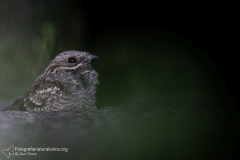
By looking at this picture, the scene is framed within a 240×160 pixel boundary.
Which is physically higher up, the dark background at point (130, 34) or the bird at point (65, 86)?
the dark background at point (130, 34)

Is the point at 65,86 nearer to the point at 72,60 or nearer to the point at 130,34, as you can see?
the point at 72,60

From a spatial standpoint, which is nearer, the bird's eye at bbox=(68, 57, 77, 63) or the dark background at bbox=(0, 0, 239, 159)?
the dark background at bbox=(0, 0, 239, 159)

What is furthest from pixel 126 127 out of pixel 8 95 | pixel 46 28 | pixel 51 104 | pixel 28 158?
pixel 8 95

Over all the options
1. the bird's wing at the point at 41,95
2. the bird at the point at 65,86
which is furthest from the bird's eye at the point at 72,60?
the bird's wing at the point at 41,95

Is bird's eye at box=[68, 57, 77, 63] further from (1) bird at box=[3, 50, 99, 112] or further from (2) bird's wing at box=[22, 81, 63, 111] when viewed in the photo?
(2) bird's wing at box=[22, 81, 63, 111]

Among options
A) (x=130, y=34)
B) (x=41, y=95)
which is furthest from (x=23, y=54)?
(x=130, y=34)

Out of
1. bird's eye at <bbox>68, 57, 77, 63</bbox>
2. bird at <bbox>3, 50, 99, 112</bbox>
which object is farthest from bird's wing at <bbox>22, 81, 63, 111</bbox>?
bird's eye at <bbox>68, 57, 77, 63</bbox>

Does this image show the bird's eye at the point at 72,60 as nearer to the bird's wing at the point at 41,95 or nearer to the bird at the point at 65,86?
the bird at the point at 65,86

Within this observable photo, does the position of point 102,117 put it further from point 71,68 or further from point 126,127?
point 71,68

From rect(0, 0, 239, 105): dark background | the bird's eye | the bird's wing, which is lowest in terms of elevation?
the bird's wing
